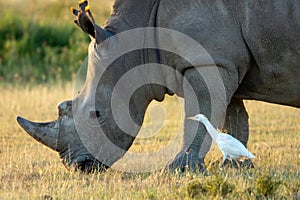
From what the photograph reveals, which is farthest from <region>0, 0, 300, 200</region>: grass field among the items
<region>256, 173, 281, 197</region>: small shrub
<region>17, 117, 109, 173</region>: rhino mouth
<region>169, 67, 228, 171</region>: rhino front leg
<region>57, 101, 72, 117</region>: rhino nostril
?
<region>57, 101, 72, 117</region>: rhino nostril

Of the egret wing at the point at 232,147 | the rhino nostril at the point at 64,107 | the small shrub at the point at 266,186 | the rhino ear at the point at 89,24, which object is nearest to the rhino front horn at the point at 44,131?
the rhino nostril at the point at 64,107

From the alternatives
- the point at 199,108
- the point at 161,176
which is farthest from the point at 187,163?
the point at 199,108

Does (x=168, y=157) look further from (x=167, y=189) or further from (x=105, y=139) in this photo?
(x=167, y=189)

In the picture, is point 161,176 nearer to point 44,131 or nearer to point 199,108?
point 199,108

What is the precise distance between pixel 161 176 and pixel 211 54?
47.7 inches

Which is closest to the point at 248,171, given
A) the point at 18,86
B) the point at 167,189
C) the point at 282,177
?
the point at 282,177

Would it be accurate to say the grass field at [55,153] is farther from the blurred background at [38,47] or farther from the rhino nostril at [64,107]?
the rhino nostril at [64,107]

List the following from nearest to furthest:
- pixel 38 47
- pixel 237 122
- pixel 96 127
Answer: pixel 96 127 → pixel 237 122 → pixel 38 47

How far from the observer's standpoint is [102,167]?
7969mm

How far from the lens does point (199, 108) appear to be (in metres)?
7.76

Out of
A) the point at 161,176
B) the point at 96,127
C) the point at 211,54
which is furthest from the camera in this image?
the point at 96,127

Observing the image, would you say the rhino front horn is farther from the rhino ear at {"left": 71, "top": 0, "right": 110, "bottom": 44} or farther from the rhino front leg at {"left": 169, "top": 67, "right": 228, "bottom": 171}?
the rhino front leg at {"left": 169, "top": 67, "right": 228, "bottom": 171}

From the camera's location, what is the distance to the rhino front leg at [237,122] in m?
8.65

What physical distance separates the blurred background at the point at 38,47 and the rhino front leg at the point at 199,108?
8.34m
